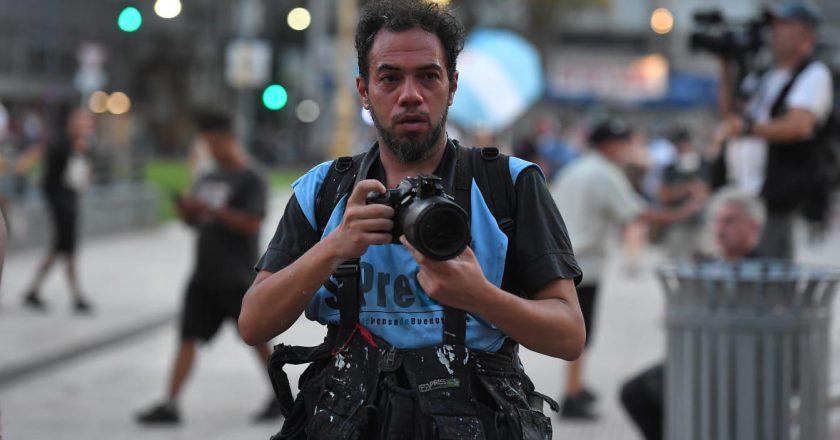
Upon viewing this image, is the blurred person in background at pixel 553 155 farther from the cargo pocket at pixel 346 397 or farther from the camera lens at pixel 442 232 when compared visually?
the camera lens at pixel 442 232

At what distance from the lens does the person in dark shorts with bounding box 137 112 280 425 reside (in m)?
8.49

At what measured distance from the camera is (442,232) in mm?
2525

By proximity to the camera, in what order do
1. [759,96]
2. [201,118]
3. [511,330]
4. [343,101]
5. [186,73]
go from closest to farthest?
1. [511,330]
2. [759,96]
3. [201,118]
4. [343,101]
5. [186,73]

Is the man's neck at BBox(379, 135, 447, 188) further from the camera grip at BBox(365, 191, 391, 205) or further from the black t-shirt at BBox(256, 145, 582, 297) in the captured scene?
the camera grip at BBox(365, 191, 391, 205)

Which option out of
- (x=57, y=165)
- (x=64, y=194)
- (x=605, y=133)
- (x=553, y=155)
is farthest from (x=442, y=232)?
(x=553, y=155)

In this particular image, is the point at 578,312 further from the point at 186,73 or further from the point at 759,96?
the point at 186,73

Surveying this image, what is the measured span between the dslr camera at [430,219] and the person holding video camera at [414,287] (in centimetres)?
18

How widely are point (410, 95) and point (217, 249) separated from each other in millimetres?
5939

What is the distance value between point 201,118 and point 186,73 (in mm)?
57848

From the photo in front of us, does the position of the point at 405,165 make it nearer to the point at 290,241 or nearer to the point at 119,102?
the point at 290,241

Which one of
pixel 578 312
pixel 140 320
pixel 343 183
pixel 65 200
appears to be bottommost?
pixel 140 320

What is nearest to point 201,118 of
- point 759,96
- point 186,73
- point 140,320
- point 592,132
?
point 592,132

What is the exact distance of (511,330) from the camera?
9.04 feet

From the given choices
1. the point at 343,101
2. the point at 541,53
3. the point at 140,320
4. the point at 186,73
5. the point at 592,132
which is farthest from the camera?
the point at 186,73
